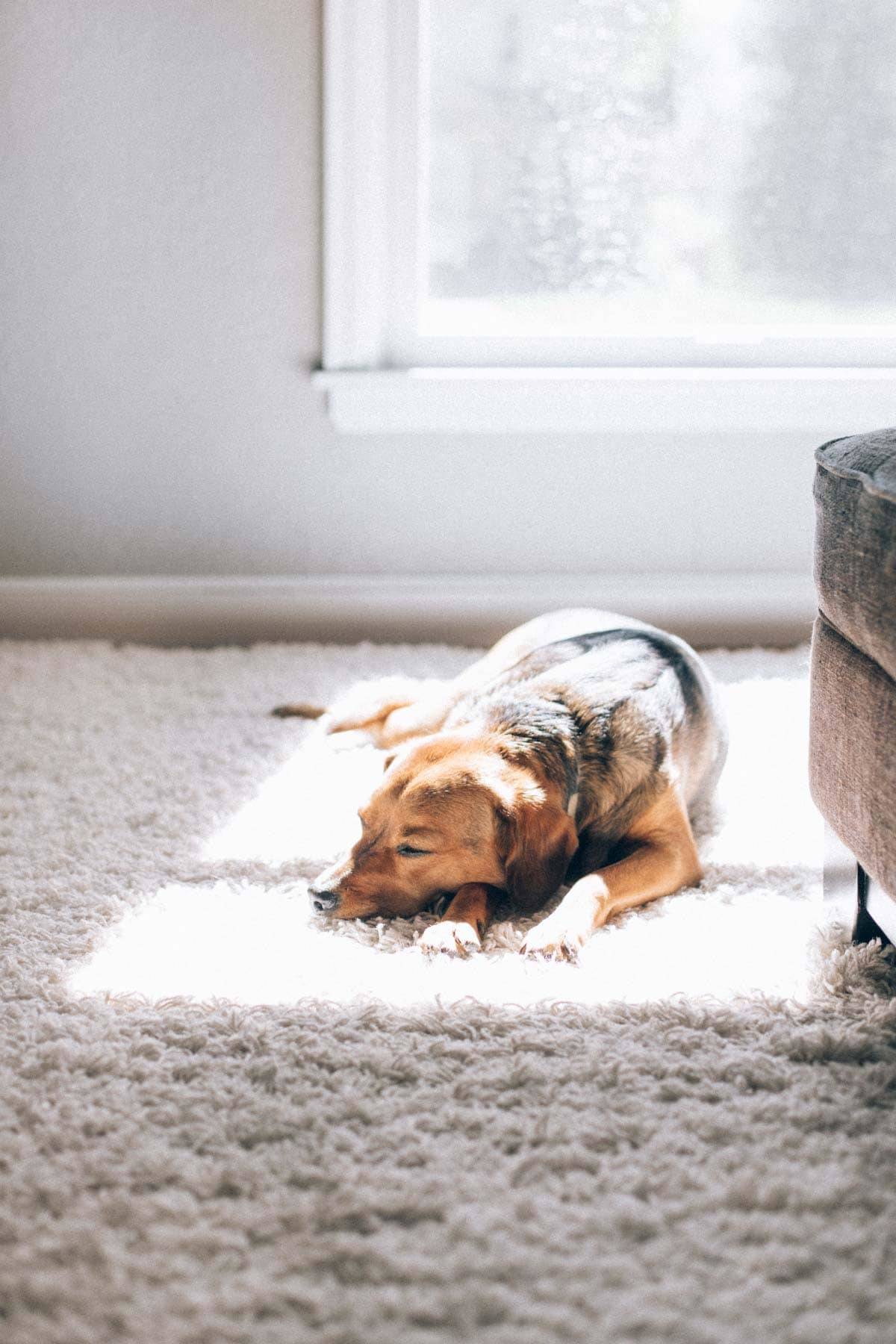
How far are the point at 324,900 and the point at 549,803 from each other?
0.98 ft

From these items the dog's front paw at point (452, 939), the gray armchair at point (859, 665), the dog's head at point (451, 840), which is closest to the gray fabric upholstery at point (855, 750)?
the gray armchair at point (859, 665)

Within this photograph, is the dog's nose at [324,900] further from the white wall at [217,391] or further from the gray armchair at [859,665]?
the white wall at [217,391]

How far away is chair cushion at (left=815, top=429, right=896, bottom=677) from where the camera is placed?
3.74 ft

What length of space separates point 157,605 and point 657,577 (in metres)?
1.20

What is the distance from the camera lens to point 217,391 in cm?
272

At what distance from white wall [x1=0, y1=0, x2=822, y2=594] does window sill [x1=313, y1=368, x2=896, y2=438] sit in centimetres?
5

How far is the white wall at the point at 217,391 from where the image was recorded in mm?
2557

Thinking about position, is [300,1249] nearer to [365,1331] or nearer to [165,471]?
[365,1331]

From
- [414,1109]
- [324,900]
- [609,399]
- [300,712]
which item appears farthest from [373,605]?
[414,1109]

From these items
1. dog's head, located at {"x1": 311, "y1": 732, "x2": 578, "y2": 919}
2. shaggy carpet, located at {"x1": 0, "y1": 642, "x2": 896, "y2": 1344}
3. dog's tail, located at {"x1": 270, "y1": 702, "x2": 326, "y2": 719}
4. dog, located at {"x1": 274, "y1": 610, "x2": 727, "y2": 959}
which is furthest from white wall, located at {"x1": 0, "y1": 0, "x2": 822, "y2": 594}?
dog's head, located at {"x1": 311, "y1": 732, "x2": 578, "y2": 919}

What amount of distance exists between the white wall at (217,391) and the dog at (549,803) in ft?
3.44

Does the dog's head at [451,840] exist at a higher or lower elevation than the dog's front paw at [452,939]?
higher

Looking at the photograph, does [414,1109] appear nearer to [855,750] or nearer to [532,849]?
[532,849]

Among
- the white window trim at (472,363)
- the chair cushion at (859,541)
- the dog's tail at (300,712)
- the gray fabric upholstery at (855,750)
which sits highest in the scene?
the white window trim at (472,363)
